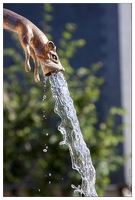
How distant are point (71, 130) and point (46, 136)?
2.17 meters

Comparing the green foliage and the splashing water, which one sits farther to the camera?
the green foliage

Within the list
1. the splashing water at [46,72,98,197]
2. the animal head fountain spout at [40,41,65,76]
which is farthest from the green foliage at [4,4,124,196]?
the animal head fountain spout at [40,41,65,76]

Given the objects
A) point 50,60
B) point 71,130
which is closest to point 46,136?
point 71,130

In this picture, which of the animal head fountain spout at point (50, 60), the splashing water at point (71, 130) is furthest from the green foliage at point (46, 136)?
the animal head fountain spout at point (50, 60)

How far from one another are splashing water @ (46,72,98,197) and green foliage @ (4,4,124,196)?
1.96 metres

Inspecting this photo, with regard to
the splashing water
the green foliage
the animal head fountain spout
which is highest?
the green foliage

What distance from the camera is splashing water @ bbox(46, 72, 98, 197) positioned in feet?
5.29

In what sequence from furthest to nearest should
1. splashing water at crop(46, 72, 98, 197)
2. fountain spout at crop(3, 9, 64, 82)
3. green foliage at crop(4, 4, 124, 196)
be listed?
green foliage at crop(4, 4, 124, 196) < splashing water at crop(46, 72, 98, 197) < fountain spout at crop(3, 9, 64, 82)

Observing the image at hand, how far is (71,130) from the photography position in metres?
1.66

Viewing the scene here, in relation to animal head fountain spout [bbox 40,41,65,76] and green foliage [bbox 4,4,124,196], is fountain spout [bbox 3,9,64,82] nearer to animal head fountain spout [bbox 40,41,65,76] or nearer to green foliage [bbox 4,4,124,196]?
animal head fountain spout [bbox 40,41,65,76]

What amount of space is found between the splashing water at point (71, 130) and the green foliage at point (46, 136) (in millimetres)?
1958

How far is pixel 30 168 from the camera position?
3990 mm

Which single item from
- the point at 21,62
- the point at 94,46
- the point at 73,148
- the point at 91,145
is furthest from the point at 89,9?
the point at 73,148

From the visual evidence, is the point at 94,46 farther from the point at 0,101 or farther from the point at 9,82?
the point at 0,101
